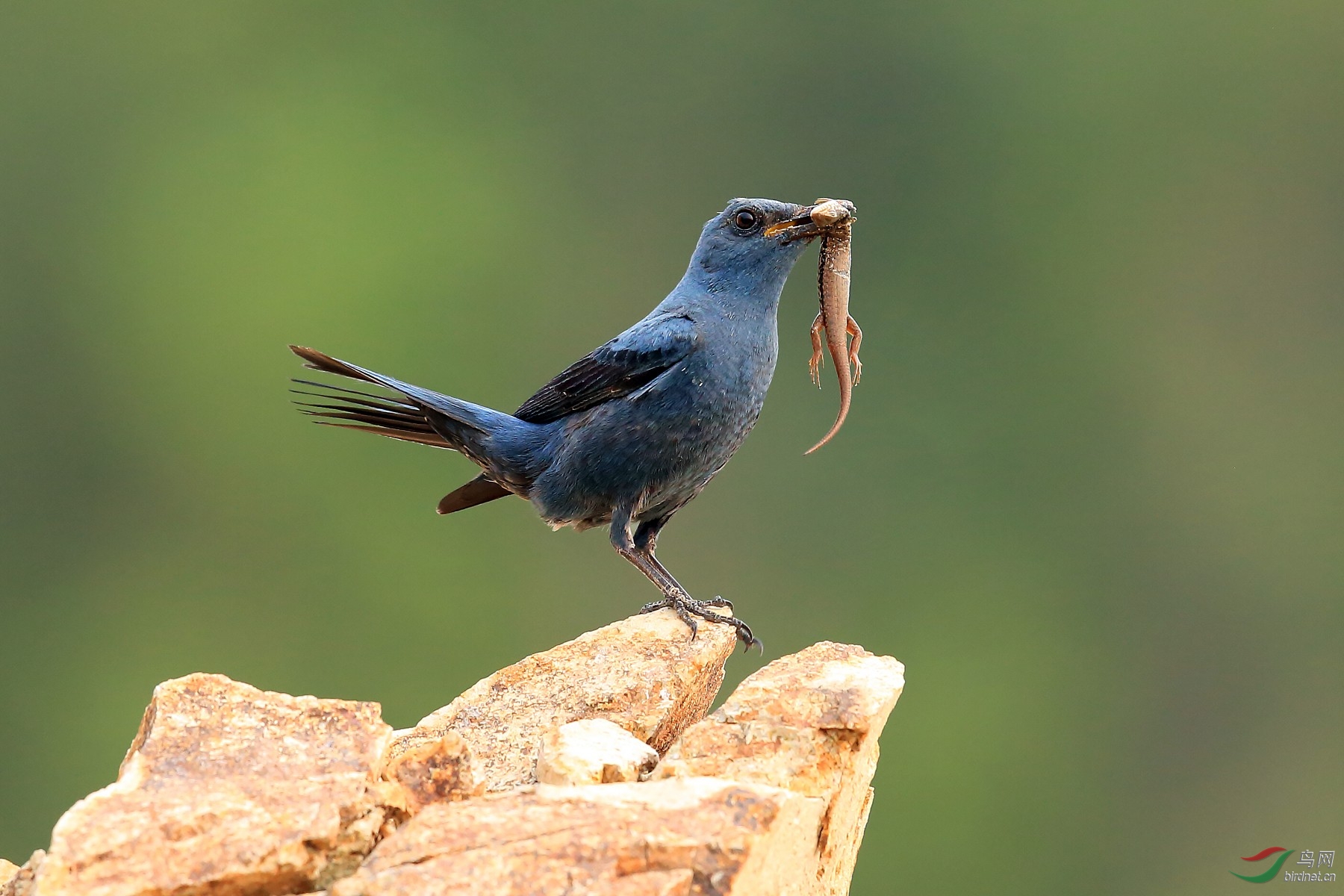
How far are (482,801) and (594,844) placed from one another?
0.28 m

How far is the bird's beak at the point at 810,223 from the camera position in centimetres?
473

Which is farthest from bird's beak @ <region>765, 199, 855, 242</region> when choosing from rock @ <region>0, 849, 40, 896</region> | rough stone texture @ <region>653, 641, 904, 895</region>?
rock @ <region>0, 849, 40, 896</region>

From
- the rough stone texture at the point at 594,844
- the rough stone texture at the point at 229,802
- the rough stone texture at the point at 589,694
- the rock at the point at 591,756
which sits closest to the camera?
the rough stone texture at the point at 594,844

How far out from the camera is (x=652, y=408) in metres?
4.67

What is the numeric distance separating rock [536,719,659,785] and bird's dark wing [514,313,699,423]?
5.44ft

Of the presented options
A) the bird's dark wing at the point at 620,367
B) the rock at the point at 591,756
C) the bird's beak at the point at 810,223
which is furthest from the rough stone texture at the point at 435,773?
the bird's beak at the point at 810,223

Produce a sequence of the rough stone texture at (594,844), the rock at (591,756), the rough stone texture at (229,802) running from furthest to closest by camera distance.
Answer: the rock at (591,756)
the rough stone texture at (229,802)
the rough stone texture at (594,844)

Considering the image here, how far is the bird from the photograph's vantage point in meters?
4.66

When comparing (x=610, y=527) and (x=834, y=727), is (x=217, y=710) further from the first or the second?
(x=610, y=527)

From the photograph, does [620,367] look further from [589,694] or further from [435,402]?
[589,694]

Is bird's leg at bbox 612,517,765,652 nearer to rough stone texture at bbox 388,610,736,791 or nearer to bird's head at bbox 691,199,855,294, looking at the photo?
rough stone texture at bbox 388,610,736,791

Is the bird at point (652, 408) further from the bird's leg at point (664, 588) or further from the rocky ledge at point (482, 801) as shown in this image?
the rocky ledge at point (482, 801)

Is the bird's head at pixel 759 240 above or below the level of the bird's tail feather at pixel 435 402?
above

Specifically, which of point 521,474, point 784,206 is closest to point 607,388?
point 521,474
